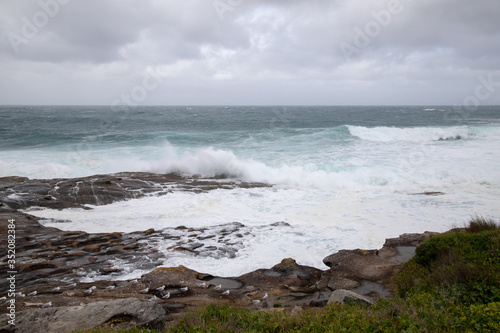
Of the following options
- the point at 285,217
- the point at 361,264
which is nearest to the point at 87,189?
the point at 285,217

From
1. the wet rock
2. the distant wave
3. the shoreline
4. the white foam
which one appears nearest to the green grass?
the shoreline

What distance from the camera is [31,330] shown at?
4.27 metres

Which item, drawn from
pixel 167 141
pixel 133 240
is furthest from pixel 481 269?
pixel 167 141

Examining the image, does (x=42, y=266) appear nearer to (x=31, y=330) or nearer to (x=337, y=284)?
(x=31, y=330)

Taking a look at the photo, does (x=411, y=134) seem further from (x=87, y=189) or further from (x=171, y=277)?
(x=171, y=277)

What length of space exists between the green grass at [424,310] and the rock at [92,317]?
0.46 meters

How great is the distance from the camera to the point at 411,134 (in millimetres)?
35406

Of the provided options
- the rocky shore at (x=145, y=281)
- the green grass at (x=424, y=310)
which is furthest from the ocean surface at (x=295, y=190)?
the green grass at (x=424, y=310)

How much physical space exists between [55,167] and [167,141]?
1301 centimetres

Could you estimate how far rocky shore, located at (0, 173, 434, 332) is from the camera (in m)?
4.66

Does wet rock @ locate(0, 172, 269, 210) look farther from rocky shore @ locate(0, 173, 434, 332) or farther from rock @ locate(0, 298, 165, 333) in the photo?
rock @ locate(0, 298, 165, 333)

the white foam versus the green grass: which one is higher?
the green grass

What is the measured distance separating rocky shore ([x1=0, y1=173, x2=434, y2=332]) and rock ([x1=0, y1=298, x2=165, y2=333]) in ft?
0.05

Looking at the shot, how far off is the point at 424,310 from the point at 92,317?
4.64m
